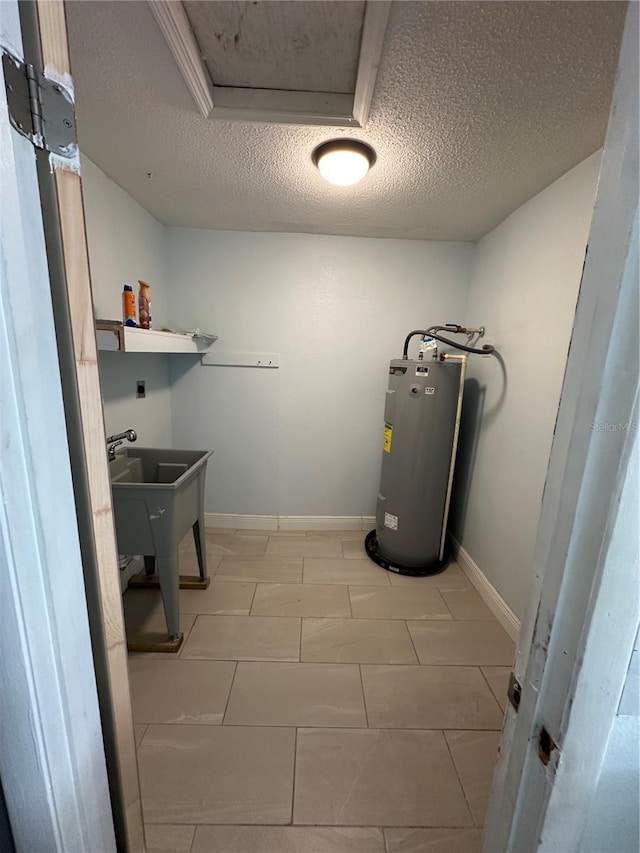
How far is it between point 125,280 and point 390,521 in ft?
7.32

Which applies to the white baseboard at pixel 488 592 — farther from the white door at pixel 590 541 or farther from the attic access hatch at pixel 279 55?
the attic access hatch at pixel 279 55

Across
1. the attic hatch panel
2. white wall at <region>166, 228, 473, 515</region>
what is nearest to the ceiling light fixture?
the attic hatch panel

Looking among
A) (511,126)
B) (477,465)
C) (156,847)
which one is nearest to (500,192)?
(511,126)

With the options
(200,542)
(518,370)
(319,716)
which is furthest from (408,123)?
(319,716)

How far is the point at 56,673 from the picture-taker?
496 millimetres

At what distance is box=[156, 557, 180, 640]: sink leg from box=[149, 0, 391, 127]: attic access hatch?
→ 1.80m

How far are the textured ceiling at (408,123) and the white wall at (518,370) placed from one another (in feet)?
0.59

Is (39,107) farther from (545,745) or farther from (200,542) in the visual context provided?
(200,542)

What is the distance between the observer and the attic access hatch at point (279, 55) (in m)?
0.86

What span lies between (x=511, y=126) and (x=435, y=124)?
0.28 meters

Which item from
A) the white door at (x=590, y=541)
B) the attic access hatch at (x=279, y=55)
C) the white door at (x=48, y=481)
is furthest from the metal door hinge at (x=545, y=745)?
the attic access hatch at (x=279, y=55)

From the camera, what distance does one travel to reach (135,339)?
1.33 m

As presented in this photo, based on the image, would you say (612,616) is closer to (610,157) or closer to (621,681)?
(621,681)

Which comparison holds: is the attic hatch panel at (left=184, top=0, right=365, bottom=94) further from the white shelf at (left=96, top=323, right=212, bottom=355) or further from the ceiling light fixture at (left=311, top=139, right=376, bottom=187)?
the white shelf at (left=96, top=323, right=212, bottom=355)
